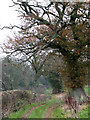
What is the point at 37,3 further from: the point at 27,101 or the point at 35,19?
the point at 27,101

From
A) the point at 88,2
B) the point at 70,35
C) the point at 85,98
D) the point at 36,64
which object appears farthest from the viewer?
the point at 36,64

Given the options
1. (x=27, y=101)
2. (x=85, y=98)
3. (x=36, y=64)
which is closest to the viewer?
(x=85, y=98)

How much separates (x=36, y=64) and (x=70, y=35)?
6651 mm

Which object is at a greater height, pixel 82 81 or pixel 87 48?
pixel 87 48

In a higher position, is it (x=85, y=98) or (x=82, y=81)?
(x=82, y=81)

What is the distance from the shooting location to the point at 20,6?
7715 mm

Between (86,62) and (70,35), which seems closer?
(70,35)

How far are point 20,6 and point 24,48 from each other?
262cm

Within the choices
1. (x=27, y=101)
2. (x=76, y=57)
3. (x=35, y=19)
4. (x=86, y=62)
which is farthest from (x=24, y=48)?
(x=27, y=101)

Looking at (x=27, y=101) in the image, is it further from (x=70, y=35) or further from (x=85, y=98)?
(x=70, y=35)

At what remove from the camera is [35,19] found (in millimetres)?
7578

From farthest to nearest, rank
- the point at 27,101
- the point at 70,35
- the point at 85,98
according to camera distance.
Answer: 1. the point at 27,101
2. the point at 85,98
3. the point at 70,35

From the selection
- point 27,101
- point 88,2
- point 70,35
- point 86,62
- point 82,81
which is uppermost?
point 88,2

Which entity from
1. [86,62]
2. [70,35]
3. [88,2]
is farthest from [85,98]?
[88,2]
